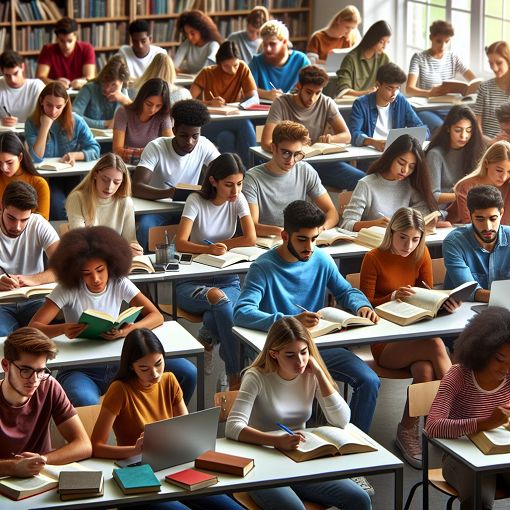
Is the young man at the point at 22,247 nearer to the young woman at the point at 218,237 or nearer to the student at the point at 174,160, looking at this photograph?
the young woman at the point at 218,237

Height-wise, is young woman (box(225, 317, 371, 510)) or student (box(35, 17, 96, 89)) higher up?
student (box(35, 17, 96, 89))

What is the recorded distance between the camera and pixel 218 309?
18.6 feet

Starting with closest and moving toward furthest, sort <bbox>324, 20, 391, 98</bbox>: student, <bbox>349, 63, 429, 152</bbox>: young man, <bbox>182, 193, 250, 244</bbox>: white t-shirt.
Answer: <bbox>182, 193, 250, 244</bbox>: white t-shirt
<bbox>349, 63, 429, 152</bbox>: young man
<bbox>324, 20, 391, 98</bbox>: student

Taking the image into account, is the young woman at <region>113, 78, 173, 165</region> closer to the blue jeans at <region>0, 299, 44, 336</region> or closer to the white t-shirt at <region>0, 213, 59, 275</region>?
the white t-shirt at <region>0, 213, 59, 275</region>

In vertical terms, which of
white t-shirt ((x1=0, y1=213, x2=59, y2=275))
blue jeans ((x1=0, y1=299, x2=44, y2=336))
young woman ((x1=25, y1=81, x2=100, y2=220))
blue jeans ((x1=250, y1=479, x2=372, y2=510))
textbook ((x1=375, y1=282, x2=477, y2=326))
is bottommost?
blue jeans ((x1=250, y1=479, x2=372, y2=510))

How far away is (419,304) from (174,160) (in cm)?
220

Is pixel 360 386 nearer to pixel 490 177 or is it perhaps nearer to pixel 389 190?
pixel 389 190

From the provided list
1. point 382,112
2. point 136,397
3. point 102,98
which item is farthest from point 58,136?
point 136,397

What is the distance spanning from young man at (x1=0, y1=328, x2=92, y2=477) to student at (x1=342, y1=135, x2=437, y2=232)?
273cm

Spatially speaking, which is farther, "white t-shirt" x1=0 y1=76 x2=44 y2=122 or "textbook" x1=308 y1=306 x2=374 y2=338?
"white t-shirt" x1=0 y1=76 x2=44 y2=122

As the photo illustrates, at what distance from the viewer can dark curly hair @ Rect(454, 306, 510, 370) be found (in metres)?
4.23

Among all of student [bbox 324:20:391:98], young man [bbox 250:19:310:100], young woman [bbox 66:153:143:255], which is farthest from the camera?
young man [bbox 250:19:310:100]

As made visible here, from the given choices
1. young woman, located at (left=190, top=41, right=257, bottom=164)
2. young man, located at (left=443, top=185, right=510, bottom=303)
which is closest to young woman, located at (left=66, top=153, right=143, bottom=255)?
young man, located at (left=443, top=185, right=510, bottom=303)

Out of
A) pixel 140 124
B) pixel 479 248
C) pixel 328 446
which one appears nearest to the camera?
pixel 328 446
